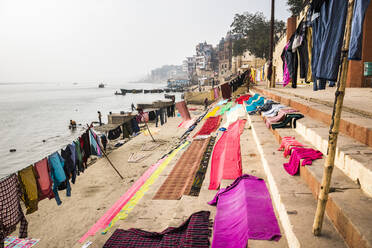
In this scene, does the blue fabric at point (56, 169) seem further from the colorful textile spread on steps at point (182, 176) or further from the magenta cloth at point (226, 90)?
the magenta cloth at point (226, 90)

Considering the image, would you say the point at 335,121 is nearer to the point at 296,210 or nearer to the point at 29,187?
the point at 296,210

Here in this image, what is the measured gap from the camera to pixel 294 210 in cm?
269

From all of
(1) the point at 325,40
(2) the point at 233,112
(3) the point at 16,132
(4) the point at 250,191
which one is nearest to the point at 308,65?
(1) the point at 325,40

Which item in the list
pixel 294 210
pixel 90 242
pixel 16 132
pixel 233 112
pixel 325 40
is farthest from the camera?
pixel 16 132

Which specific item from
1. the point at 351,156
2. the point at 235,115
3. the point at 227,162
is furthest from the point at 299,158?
the point at 235,115

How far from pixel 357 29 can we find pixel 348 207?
179cm

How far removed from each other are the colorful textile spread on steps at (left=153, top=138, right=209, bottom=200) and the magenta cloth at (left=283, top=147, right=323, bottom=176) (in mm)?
2851

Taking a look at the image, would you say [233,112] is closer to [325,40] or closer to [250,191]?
[250,191]

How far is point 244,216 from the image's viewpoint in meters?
3.21

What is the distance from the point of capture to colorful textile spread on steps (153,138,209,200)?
5793 millimetres

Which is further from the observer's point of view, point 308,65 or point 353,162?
point 308,65

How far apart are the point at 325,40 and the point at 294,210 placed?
2.09 meters

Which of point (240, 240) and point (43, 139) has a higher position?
point (240, 240)

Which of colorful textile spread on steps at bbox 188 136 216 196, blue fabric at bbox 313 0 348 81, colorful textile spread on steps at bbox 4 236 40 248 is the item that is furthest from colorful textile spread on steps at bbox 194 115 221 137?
blue fabric at bbox 313 0 348 81
